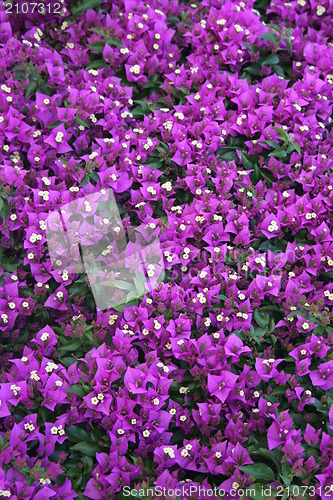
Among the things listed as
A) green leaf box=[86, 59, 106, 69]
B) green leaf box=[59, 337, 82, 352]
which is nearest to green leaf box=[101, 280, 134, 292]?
green leaf box=[59, 337, 82, 352]

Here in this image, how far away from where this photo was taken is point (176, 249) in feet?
9.34

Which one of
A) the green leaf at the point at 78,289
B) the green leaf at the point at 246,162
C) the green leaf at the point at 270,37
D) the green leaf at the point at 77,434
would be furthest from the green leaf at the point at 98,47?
the green leaf at the point at 77,434

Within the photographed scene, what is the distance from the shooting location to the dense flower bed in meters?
2.39

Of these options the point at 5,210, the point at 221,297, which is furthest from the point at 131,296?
the point at 5,210

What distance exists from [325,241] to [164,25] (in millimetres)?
1641

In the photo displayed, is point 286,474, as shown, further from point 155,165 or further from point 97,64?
point 97,64

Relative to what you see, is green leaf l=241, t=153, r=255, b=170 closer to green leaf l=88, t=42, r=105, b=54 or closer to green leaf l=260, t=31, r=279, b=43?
green leaf l=260, t=31, r=279, b=43

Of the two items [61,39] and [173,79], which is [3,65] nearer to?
[61,39]

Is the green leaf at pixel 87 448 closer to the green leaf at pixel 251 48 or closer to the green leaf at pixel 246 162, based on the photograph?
the green leaf at pixel 246 162

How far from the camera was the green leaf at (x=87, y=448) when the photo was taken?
239 centimetres

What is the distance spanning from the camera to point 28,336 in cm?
276

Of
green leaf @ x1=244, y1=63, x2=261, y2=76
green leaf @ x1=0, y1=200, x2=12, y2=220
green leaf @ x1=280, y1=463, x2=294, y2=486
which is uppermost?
green leaf @ x1=244, y1=63, x2=261, y2=76

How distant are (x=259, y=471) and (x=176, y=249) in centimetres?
103

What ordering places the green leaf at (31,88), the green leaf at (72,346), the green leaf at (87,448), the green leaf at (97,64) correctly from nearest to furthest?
the green leaf at (87,448) < the green leaf at (72,346) < the green leaf at (31,88) < the green leaf at (97,64)
